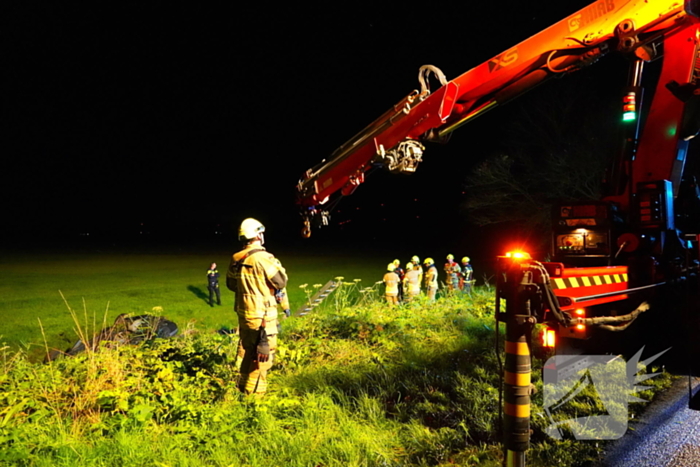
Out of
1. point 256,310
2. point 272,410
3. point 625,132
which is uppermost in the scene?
point 625,132

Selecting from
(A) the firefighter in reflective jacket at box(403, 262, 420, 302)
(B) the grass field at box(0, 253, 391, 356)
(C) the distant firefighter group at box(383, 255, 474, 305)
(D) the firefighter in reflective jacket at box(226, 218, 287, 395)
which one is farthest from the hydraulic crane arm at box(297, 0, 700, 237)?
(A) the firefighter in reflective jacket at box(403, 262, 420, 302)

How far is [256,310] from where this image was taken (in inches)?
192

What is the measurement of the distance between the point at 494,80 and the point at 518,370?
3431mm

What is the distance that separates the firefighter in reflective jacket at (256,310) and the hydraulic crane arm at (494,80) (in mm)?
1896

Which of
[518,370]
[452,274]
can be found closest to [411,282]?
[452,274]

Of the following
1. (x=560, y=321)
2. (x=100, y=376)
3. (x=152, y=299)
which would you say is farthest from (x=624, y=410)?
(x=152, y=299)

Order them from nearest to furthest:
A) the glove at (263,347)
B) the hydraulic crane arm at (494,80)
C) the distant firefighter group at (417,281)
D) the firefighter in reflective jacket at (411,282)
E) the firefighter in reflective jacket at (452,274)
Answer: the hydraulic crane arm at (494,80)
the glove at (263,347)
the distant firefighter group at (417,281)
the firefighter in reflective jacket at (411,282)
the firefighter in reflective jacket at (452,274)

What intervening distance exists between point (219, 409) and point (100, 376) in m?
1.19

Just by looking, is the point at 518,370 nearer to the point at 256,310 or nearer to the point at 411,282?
the point at 256,310

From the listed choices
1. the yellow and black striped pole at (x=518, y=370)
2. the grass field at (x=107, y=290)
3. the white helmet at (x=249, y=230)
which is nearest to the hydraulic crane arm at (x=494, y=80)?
the white helmet at (x=249, y=230)

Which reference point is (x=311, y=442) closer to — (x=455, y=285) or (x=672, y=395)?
(x=672, y=395)

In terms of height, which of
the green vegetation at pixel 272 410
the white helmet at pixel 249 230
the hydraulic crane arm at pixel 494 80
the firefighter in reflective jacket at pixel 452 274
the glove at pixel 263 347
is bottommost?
the green vegetation at pixel 272 410

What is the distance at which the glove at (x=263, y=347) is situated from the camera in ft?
15.8

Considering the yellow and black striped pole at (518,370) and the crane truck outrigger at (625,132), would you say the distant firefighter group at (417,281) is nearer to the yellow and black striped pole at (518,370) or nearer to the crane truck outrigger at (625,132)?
the crane truck outrigger at (625,132)
